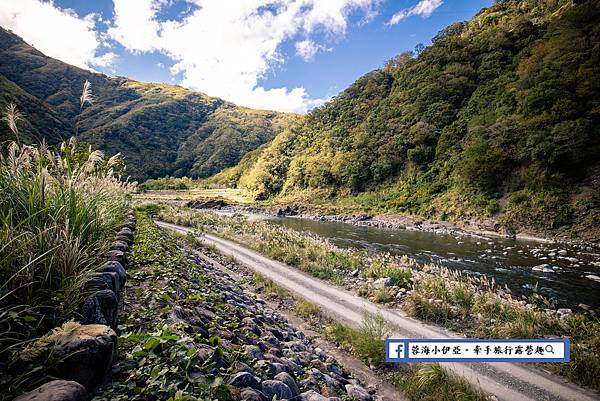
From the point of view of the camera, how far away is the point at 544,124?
106 ft

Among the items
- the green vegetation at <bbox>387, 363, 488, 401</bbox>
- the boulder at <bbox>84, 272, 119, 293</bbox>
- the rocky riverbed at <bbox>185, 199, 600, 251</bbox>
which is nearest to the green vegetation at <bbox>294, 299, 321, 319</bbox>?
the green vegetation at <bbox>387, 363, 488, 401</bbox>

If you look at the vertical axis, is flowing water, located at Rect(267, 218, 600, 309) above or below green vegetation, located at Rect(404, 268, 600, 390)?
below

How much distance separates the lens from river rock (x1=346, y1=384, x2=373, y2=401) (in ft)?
18.4

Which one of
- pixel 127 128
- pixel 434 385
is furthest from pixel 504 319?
pixel 127 128

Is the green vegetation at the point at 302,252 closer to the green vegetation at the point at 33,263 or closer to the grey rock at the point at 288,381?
the grey rock at the point at 288,381

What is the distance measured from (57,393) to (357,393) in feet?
17.7

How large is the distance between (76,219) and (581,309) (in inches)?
636

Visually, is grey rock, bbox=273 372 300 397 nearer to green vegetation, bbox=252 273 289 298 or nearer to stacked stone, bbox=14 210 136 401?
stacked stone, bbox=14 210 136 401

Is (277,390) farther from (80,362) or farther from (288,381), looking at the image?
(80,362)

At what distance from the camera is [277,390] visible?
3871 mm

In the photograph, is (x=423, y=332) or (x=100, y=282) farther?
(x=423, y=332)

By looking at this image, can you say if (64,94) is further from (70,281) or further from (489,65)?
(70,281)

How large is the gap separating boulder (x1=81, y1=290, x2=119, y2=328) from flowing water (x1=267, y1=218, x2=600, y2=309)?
11.4 meters

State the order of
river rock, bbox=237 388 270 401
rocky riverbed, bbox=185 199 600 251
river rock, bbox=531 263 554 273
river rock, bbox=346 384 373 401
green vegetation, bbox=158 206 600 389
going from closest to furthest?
river rock, bbox=237 388 270 401, river rock, bbox=346 384 373 401, green vegetation, bbox=158 206 600 389, river rock, bbox=531 263 554 273, rocky riverbed, bbox=185 199 600 251
